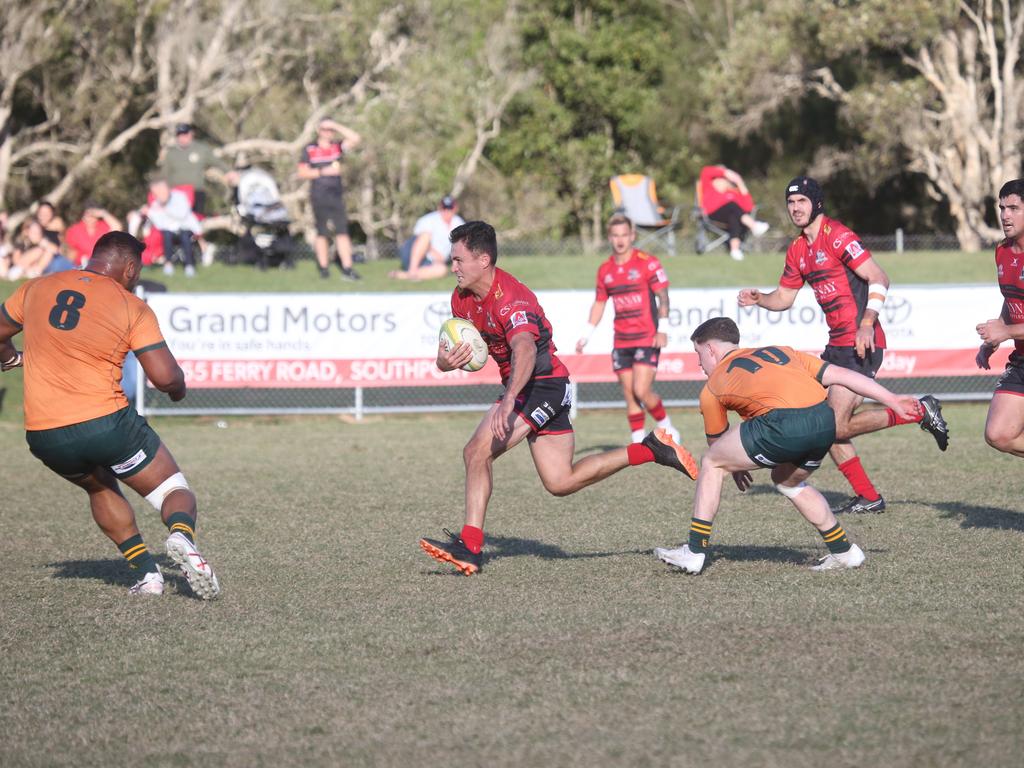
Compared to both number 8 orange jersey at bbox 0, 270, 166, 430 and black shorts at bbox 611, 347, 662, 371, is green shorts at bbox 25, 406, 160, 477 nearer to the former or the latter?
number 8 orange jersey at bbox 0, 270, 166, 430

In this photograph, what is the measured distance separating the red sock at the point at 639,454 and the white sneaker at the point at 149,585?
2682mm

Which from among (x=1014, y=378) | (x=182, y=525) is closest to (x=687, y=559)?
(x=1014, y=378)

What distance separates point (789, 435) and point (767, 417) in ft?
0.49

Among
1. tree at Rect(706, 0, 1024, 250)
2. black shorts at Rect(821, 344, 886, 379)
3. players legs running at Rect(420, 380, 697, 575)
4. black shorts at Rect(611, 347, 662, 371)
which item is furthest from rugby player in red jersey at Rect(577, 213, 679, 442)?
tree at Rect(706, 0, 1024, 250)

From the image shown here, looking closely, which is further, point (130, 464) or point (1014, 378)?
point (1014, 378)

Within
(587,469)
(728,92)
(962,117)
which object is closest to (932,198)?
(962,117)

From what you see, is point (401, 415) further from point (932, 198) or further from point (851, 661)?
point (932, 198)

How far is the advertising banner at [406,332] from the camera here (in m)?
16.3

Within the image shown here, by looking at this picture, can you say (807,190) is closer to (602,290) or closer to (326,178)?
(602,290)

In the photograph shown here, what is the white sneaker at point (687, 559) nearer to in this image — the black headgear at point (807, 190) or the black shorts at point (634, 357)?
the black headgear at point (807, 190)

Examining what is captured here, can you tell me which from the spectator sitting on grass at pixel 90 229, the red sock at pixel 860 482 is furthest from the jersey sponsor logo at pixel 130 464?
the spectator sitting on grass at pixel 90 229

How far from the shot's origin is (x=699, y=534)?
278 inches

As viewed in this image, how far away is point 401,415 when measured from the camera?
17469mm

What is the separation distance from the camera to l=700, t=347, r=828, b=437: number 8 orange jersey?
22.3 ft
